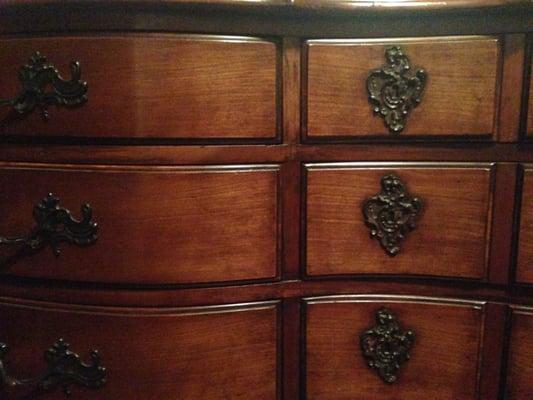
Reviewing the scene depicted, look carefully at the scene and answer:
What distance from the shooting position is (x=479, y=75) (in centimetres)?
69

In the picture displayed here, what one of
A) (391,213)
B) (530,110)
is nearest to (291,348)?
(391,213)

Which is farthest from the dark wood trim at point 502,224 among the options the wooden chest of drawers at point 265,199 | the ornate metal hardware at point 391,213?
the ornate metal hardware at point 391,213

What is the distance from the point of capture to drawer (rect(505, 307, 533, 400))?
2.39 feet

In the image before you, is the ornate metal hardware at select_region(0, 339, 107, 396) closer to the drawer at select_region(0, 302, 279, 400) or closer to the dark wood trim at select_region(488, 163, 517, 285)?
the drawer at select_region(0, 302, 279, 400)

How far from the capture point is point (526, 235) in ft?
2.32

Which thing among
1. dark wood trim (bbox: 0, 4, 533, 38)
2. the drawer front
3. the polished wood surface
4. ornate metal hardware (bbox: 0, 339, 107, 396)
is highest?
dark wood trim (bbox: 0, 4, 533, 38)

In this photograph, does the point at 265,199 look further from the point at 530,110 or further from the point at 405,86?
the point at 530,110

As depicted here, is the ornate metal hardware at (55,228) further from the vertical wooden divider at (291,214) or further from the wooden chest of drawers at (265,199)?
the vertical wooden divider at (291,214)

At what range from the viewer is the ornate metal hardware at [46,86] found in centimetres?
67

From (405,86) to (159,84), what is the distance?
33 cm

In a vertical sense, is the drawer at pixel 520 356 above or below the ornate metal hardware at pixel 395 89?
below

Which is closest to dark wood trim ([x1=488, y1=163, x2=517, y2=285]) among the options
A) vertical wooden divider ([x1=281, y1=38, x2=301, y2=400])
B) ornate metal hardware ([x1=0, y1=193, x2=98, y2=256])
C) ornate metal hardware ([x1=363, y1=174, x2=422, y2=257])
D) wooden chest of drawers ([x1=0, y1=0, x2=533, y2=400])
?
wooden chest of drawers ([x1=0, y1=0, x2=533, y2=400])

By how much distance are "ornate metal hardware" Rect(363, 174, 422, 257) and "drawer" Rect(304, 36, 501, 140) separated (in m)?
0.08

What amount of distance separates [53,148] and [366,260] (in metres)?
0.46
